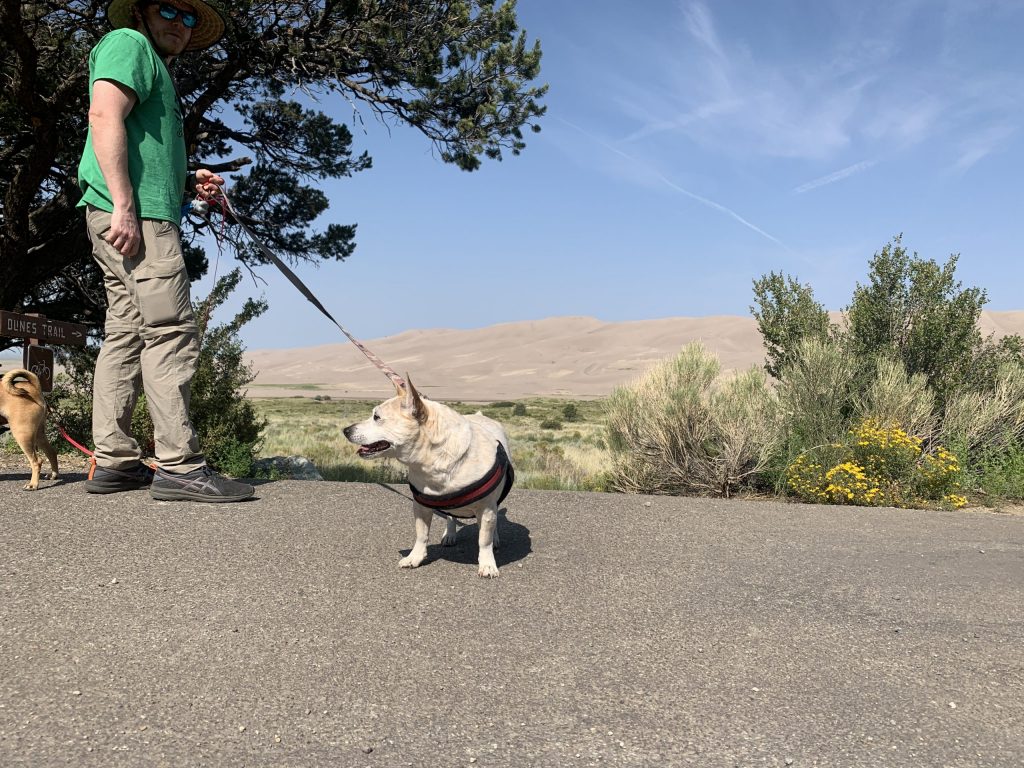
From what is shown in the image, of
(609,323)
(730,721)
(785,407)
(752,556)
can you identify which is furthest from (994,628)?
(609,323)

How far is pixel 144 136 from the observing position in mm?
4559

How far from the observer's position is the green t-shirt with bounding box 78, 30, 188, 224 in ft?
14.3

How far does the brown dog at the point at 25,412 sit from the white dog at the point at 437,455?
274cm

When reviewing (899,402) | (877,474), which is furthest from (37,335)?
(899,402)

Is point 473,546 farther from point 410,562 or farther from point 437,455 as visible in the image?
point 437,455

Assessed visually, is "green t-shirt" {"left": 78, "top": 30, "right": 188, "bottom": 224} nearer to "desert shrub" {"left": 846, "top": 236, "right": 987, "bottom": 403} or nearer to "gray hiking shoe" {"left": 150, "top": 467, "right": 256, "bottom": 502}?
"gray hiking shoe" {"left": 150, "top": 467, "right": 256, "bottom": 502}

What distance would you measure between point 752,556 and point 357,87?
7.91 m

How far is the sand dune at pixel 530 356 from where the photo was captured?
91.1 m

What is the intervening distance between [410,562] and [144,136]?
10.0 ft

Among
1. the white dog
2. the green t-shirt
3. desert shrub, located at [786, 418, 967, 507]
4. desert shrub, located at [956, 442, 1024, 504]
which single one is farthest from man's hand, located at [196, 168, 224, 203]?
desert shrub, located at [956, 442, 1024, 504]

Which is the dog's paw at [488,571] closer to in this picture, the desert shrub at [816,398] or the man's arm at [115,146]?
the man's arm at [115,146]

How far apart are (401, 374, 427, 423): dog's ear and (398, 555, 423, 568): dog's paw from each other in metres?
0.75

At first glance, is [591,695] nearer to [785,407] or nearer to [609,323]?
[785,407]

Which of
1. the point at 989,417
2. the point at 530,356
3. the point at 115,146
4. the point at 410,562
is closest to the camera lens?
the point at 410,562
